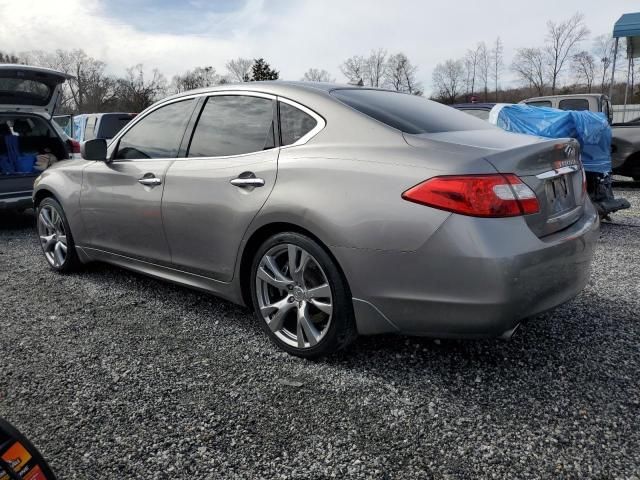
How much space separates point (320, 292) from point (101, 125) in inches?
548

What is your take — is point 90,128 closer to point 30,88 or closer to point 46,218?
point 30,88

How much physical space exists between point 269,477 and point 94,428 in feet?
2.76

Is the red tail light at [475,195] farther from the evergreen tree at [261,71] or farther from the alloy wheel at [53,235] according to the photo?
the evergreen tree at [261,71]

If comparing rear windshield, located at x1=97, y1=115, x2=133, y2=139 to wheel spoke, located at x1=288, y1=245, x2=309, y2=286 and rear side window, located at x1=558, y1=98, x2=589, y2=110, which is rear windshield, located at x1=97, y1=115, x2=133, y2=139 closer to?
rear side window, located at x1=558, y1=98, x2=589, y2=110

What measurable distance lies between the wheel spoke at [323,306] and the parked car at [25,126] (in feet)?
16.9

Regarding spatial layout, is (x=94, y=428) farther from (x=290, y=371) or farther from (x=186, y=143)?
(x=186, y=143)

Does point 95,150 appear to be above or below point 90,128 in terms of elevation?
above

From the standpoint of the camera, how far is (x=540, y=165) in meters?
2.42

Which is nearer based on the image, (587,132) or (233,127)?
Result: (233,127)

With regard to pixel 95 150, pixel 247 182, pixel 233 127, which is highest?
pixel 233 127

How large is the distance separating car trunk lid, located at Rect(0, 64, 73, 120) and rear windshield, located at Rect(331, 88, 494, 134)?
4.76 metres

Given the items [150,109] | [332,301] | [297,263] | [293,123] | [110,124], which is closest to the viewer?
[332,301]

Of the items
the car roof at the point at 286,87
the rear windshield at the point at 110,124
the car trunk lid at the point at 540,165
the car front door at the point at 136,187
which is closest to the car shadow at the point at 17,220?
the car front door at the point at 136,187

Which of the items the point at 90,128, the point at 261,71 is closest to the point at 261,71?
the point at 261,71
